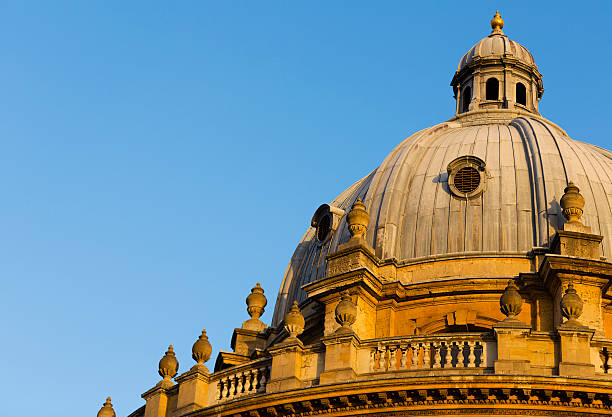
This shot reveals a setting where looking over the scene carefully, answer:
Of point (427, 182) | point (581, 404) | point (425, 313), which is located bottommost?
point (581, 404)

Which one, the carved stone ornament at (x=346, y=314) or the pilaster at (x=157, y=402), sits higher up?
the carved stone ornament at (x=346, y=314)

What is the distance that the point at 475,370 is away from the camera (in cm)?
2750

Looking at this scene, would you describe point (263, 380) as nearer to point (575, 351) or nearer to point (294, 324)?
point (294, 324)

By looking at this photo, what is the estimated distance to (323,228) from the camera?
38.9 meters

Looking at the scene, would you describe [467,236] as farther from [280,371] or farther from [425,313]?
[280,371]

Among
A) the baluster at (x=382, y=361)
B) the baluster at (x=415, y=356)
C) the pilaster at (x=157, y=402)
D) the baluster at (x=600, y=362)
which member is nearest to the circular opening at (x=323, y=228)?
the pilaster at (x=157, y=402)

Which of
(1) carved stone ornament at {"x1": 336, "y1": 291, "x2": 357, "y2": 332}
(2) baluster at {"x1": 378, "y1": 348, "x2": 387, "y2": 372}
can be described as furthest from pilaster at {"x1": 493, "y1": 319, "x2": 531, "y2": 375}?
(1) carved stone ornament at {"x1": 336, "y1": 291, "x2": 357, "y2": 332}

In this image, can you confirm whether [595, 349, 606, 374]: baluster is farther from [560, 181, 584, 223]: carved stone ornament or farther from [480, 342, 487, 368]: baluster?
[560, 181, 584, 223]: carved stone ornament

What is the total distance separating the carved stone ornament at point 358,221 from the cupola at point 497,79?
10310 millimetres

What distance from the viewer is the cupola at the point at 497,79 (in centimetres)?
4450

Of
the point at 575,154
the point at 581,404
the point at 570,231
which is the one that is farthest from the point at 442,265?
the point at 581,404

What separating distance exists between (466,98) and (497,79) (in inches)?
51.9

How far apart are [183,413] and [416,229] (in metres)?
9.35

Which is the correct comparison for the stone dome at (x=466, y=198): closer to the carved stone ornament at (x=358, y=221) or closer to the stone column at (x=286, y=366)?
the carved stone ornament at (x=358, y=221)
